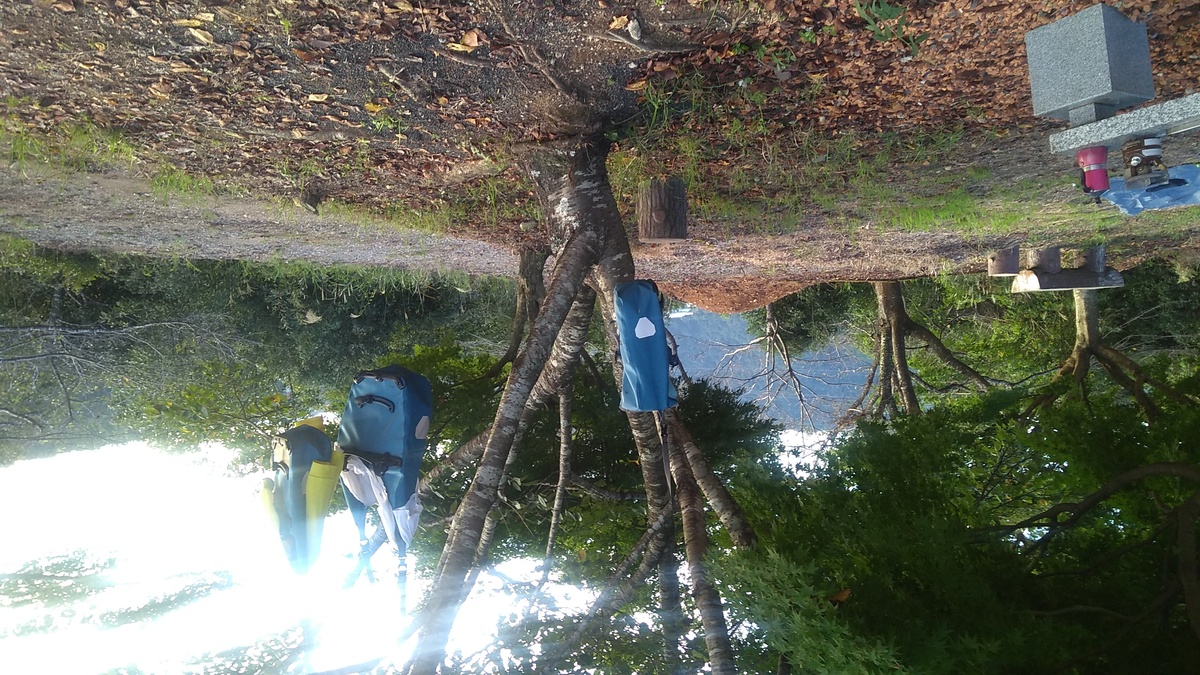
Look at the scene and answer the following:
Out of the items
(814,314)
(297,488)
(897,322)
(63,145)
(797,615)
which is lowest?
(797,615)

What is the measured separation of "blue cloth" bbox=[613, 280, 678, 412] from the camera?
11.2 feet

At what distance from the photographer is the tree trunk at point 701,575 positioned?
3678 mm

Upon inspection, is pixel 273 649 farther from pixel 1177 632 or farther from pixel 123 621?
pixel 1177 632

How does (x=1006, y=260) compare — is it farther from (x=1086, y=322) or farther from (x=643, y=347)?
(x=643, y=347)

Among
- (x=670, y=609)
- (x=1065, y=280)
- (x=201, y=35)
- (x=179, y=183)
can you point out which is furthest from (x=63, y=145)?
(x=1065, y=280)

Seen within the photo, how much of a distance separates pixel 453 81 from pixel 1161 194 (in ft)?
10.2

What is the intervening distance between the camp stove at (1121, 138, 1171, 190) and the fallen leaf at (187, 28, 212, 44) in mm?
3593

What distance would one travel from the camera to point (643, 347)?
3.48 m

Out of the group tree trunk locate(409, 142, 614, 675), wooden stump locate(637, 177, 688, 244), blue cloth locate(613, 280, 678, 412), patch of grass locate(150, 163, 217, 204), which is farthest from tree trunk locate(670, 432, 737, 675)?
patch of grass locate(150, 163, 217, 204)

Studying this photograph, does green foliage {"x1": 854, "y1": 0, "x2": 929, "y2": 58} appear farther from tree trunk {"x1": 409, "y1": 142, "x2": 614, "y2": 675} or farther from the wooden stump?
tree trunk {"x1": 409, "y1": 142, "x2": 614, "y2": 675}

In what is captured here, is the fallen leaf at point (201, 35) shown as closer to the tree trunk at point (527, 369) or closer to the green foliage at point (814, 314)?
the tree trunk at point (527, 369)

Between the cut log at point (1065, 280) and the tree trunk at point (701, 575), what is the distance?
4317 millimetres

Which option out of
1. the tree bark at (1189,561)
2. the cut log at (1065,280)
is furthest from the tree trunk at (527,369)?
the cut log at (1065,280)

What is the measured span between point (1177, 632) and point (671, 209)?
311 centimetres
